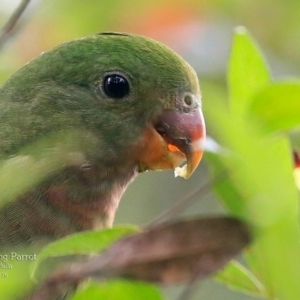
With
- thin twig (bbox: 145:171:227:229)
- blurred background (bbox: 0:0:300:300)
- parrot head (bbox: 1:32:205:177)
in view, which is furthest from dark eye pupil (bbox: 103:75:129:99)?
thin twig (bbox: 145:171:227:229)

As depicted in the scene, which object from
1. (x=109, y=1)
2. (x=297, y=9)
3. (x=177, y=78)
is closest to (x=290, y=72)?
(x=297, y=9)

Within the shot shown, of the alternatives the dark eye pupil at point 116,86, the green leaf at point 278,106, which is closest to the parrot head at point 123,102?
the dark eye pupil at point 116,86

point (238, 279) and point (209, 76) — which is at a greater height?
point (238, 279)

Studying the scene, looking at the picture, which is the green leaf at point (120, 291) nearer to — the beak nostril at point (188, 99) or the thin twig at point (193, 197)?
the thin twig at point (193, 197)

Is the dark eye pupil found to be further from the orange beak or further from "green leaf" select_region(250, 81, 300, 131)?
"green leaf" select_region(250, 81, 300, 131)

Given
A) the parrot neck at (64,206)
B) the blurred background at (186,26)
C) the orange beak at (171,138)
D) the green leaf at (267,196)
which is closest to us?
the green leaf at (267,196)

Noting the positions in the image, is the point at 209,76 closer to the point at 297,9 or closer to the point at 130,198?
the point at 297,9

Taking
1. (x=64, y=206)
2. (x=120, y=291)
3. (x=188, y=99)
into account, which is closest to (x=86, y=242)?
(x=120, y=291)
